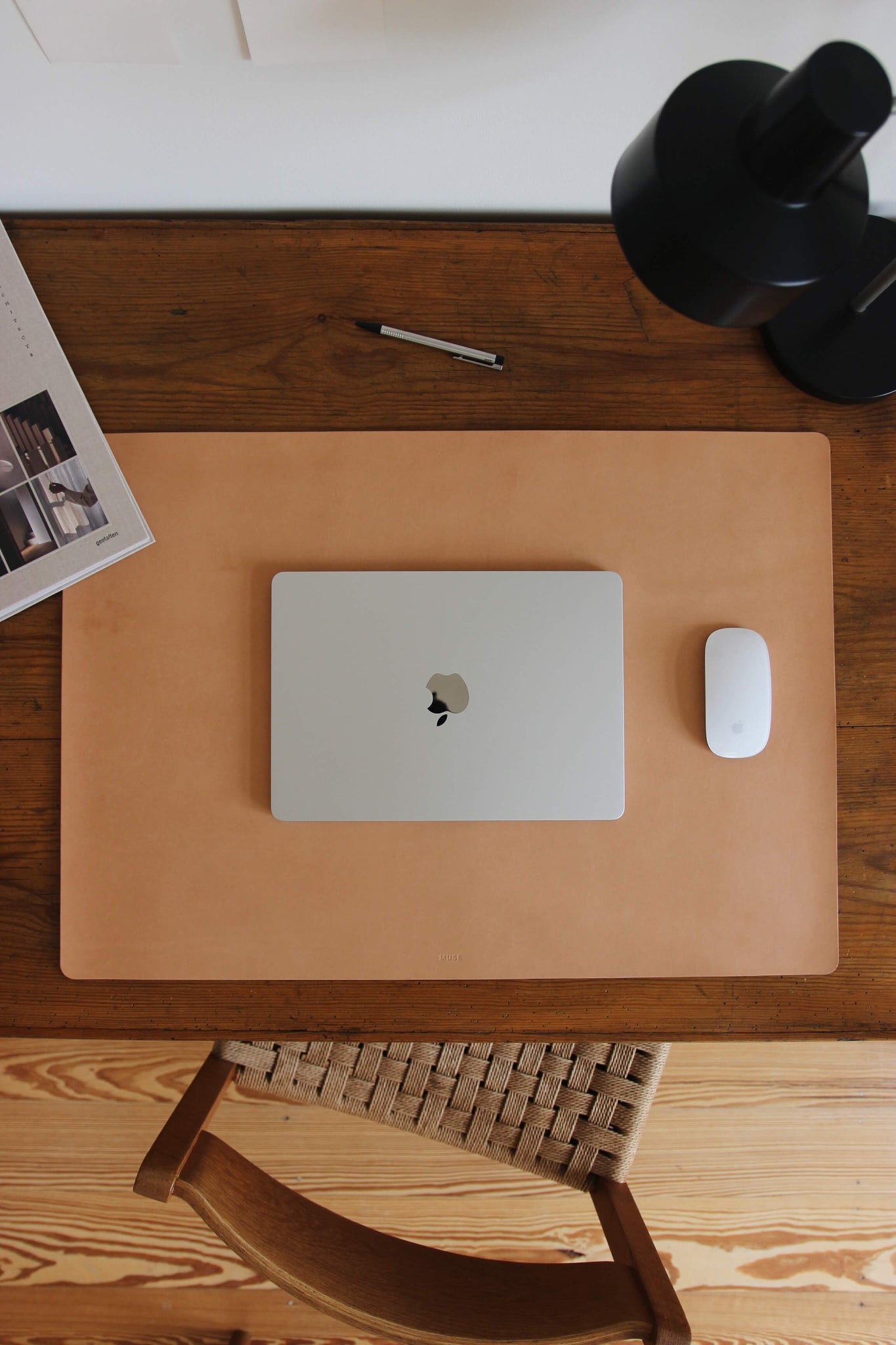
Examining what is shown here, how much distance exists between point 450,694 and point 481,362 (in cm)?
35

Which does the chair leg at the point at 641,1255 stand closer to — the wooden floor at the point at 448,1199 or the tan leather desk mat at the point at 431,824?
the tan leather desk mat at the point at 431,824

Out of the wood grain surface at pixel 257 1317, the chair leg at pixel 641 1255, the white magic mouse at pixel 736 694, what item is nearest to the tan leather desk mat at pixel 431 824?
the white magic mouse at pixel 736 694

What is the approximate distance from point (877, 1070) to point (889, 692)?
3.05 ft

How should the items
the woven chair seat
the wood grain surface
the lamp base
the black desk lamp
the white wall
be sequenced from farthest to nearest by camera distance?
the wood grain surface < the woven chair seat < the lamp base < the white wall < the black desk lamp

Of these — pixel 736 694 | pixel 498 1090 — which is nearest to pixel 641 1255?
pixel 498 1090

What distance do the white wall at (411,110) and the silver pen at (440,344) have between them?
0.13 meters

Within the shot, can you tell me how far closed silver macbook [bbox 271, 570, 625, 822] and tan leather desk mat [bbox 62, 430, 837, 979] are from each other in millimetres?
21

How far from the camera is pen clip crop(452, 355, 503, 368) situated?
0.80 meters

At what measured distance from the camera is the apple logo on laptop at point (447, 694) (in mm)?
790

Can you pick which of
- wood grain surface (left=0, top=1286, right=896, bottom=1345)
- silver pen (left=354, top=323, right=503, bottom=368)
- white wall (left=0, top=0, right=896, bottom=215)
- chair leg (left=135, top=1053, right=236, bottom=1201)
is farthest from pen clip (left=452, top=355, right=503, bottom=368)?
wood grain surface (left=0, top=1286, right=896, bottom=1345)

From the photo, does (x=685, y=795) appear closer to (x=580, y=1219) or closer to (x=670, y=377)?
(x=670, y=377)

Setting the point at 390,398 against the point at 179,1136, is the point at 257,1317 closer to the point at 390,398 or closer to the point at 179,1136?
the point at 179,1136

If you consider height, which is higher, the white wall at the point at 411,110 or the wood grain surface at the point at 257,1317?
the white wall at the point at 411,110

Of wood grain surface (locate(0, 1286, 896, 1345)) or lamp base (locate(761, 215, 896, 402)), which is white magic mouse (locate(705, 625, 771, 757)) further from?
wood grain surface (locate(0, 1286, 896, 1345))
